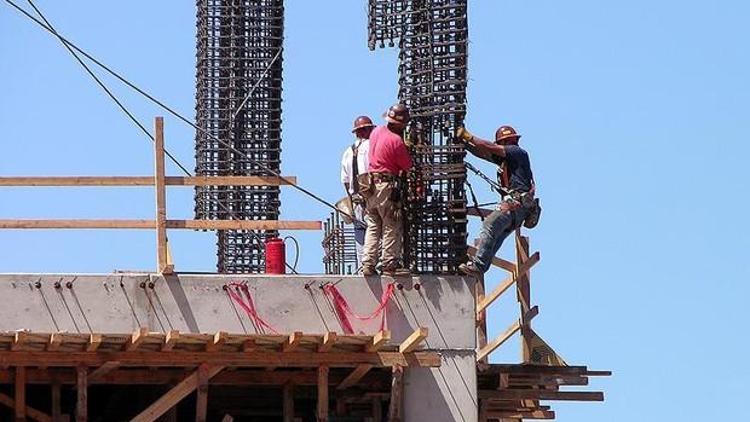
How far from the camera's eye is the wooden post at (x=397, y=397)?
2794 centimetres

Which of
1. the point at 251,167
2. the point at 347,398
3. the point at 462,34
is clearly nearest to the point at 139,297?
the point at 347,398

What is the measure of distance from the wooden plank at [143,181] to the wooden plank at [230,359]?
2130 millimetres

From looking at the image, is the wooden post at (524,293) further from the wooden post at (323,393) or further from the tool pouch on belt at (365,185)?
the wooden post at (323,393)

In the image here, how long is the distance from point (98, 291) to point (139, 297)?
1.54 ft

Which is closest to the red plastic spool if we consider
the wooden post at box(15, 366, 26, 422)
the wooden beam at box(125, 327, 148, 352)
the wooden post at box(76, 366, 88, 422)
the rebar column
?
the wooden beam at box(125, 327, 148, 352)

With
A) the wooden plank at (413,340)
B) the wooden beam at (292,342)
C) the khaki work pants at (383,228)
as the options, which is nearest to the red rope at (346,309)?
the khaki work pants at (383,228)

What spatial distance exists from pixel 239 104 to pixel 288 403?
31.2 ft

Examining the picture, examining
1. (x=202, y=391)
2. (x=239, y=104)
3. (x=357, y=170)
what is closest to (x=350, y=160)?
(x=357, y=170)

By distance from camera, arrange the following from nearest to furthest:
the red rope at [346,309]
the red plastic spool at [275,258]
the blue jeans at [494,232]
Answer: the red rope at [346,309] < the blue jeans at [494,232] < the red plastic spool at [275,258]

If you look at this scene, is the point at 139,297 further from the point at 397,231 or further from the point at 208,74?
the point at 208,74

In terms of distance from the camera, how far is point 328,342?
2706cm

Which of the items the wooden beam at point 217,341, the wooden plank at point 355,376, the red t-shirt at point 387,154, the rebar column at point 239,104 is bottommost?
the wooden plank at point 355,376

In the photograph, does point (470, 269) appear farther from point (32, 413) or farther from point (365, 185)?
point (32, 413)

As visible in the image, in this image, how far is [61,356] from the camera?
2702 centimetres
